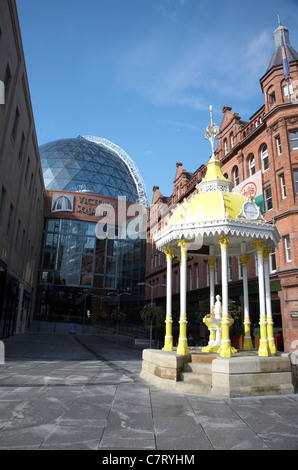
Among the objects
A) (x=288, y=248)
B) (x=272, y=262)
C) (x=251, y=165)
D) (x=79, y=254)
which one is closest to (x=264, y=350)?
(x=288, y=248)

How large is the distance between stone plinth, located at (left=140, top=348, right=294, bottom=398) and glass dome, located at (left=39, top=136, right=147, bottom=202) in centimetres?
5542

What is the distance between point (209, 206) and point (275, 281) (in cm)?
1409

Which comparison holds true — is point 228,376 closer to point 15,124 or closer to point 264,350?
point 264,350

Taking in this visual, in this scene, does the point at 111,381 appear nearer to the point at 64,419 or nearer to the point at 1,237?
the point at 64,419

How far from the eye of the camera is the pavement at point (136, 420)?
4.37 metres

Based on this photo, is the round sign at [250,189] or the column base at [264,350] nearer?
the column base at [264,350]

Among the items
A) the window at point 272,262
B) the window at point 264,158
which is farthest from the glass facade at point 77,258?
the window at point 272,262

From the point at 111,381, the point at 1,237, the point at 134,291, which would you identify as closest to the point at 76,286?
the point at 134,291

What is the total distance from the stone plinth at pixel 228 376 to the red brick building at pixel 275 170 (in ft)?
43.7

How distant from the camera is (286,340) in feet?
67.1

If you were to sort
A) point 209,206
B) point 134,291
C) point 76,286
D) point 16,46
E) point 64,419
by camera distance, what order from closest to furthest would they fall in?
1. point 64,419
2. point 209,206
3. point 16,46
4. point 76,286
5. point 134,291

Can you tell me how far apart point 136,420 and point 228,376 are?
2944 millimetres

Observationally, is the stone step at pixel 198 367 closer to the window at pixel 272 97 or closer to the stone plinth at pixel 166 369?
the stone plinth at pixel 166 369

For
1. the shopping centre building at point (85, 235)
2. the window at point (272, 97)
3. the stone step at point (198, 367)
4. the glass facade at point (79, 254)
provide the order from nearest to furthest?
the stone step at point (198, 367) < the window at point (272, 97) < the shopping centre building at point (85, 235) < the glass facade at point (79, 254)
